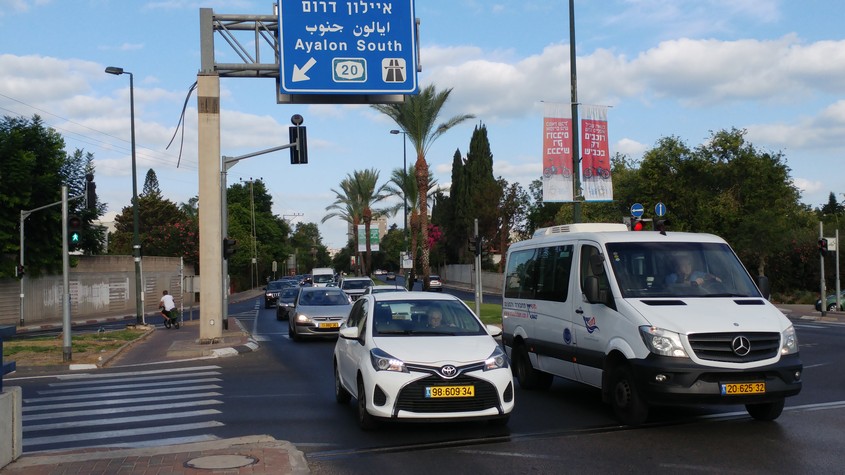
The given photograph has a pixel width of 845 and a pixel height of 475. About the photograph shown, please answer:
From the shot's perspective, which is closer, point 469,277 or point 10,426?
point 10,426

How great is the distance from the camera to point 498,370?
8797 mm

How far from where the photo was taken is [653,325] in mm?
8695

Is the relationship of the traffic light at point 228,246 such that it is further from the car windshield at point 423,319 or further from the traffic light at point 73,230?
the car windshield at point 423,319

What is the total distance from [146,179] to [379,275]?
128 feet

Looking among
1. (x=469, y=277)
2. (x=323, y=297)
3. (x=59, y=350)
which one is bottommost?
(x=469, y=277)

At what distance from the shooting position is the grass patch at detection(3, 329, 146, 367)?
61.7ft

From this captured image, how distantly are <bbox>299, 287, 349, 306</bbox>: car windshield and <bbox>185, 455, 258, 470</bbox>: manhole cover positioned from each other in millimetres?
16554

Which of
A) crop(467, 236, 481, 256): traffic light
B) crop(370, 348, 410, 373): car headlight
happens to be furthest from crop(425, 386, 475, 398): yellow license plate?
crop(467, 236, 481, 256): traffic light

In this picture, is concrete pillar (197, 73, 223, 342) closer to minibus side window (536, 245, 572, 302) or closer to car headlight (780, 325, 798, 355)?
minibus side window (536, 245, 572, 302)

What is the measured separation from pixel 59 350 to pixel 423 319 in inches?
570

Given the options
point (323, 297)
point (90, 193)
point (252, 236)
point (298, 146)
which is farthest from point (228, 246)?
point (252, 236)

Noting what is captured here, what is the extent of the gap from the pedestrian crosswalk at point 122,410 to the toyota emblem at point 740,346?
19.1 ft

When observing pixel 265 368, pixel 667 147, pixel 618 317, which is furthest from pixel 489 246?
pixel 618 317

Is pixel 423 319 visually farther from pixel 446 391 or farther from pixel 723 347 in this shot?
pixel 723 347
